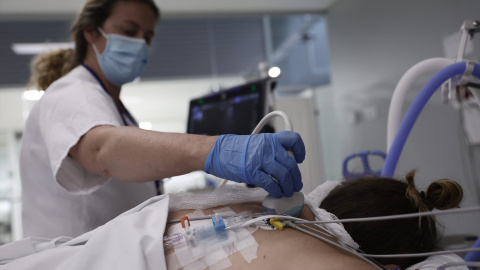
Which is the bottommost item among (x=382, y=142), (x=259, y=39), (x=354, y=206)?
(x=382, y=142)

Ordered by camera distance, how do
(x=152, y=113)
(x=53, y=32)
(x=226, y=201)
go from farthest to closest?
(x=152, y=113) → (x=53, y=32) → (x=226, y=201)

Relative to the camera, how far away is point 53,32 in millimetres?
4293

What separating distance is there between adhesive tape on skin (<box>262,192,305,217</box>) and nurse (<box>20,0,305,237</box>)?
0.02 meters

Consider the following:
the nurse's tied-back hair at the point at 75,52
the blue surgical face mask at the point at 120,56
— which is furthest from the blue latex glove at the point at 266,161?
the nurse's tied-back hair at the point at 75,52

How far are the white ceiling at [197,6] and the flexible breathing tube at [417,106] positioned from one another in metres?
2.65

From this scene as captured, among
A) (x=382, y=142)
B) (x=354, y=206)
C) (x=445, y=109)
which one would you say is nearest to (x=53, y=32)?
(x=382, y=142)

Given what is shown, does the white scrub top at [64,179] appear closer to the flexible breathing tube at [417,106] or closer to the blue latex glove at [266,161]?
the blue latex glove at [266,161]

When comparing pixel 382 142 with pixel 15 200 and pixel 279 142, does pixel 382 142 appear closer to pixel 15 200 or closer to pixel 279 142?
pixel 279 142

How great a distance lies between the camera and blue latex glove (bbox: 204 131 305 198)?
2.76 ft

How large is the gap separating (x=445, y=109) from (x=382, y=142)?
32.8 inches

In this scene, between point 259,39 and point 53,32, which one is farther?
point 259,39

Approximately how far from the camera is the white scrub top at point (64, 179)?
4.08ft

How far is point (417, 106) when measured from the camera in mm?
1243

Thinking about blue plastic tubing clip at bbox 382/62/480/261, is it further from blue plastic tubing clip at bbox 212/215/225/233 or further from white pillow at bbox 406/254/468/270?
blue plastic tubing clip at bbox 212/215/225/233
